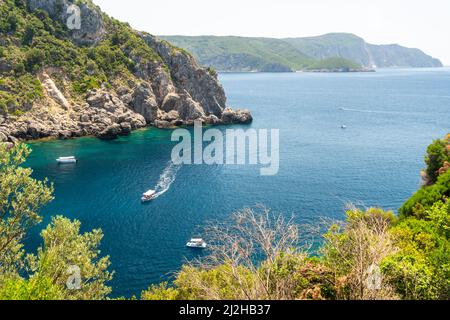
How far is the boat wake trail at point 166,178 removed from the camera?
7843 cm

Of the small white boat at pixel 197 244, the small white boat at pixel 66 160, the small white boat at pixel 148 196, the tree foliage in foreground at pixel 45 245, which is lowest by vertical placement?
the small white boat at pixel 197 244

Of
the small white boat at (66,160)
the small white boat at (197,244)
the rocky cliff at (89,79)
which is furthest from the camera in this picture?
the rocky cliff at (89,79)

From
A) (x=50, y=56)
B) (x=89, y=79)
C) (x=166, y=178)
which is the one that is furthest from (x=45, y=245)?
(x=50, y=56)

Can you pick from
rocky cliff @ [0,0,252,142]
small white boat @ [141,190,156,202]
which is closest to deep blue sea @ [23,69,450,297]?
small white boat @ [141,190,156,202]

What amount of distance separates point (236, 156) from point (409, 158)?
47.5 meters

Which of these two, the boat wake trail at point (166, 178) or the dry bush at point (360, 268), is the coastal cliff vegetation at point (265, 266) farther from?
the boat wake trail at point (166, 178)

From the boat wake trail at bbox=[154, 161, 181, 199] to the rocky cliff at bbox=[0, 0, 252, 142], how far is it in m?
38.0

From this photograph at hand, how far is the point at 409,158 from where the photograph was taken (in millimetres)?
100500

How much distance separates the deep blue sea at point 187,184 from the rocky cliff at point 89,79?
9817mm

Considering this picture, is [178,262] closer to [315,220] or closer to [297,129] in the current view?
[315,220]

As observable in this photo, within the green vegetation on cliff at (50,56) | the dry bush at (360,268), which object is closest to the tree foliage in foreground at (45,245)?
the dry bush at (360,268)

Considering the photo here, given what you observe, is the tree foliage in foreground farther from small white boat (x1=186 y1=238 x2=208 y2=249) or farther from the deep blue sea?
small white boat (x1=186 y1=238 x2=208 y2=249)

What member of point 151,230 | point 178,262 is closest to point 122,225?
point 151,230

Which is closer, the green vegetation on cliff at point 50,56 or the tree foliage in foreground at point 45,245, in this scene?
the tree foliage in foreground at point 45,245
